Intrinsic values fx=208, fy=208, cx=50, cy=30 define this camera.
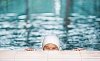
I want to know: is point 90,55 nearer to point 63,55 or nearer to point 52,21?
point 63,55

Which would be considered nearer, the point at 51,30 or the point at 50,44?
the point at 50,44

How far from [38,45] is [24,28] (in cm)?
26

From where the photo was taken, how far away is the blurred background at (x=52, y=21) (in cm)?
234

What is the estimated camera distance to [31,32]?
2387mm

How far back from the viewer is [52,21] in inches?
91.9

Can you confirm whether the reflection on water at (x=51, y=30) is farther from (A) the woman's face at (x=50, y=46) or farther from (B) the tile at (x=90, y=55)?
(B) the tile at (x=90, y=55)

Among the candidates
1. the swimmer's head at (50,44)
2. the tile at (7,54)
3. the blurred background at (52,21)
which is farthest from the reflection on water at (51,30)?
the tile at (7,54)

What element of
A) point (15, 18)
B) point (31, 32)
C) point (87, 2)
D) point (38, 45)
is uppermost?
point (87, 2)

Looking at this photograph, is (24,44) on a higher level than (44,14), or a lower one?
lower

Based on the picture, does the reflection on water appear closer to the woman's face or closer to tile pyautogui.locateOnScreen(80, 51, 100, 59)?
the woman's face

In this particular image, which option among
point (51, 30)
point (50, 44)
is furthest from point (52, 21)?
point (50, 44)

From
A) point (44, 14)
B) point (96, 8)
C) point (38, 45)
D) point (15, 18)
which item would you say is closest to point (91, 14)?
point (96, 8)

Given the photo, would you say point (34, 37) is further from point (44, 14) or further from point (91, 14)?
point (91, 14)

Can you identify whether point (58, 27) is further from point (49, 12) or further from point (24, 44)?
point (24, 44)
